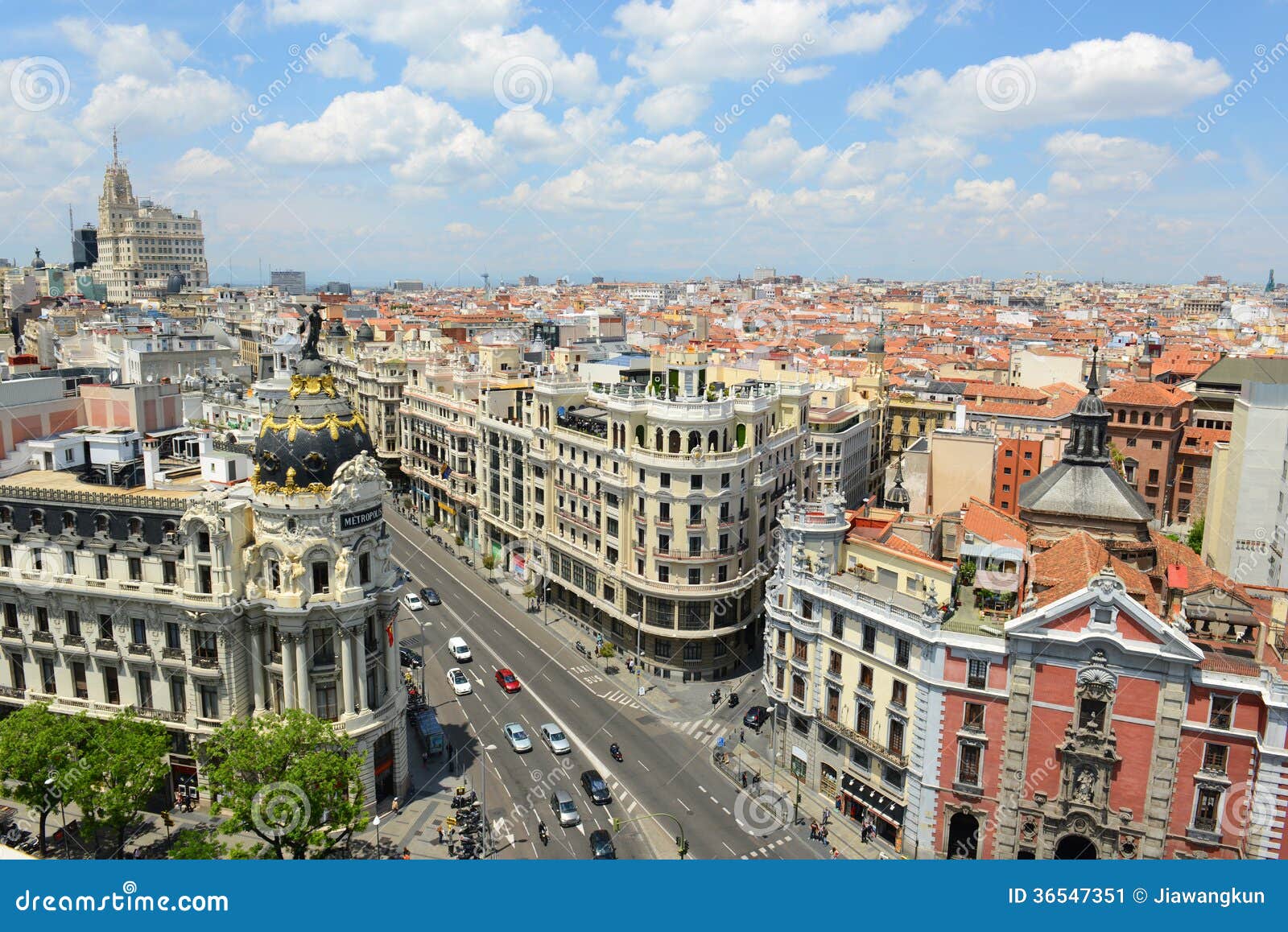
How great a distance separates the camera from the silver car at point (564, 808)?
191ft

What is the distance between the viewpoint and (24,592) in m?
57.2

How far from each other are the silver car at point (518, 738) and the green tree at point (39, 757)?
28.0m

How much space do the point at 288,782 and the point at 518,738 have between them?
79.1ft

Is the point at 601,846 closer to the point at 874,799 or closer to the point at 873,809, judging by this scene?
the point at 873,809

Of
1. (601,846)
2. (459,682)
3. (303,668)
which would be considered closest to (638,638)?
(459,682)

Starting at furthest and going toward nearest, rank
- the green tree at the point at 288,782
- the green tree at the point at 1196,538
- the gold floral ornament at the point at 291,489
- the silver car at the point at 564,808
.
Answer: the green tree at the point at 1196,538
the silver car at the point at 564,808
the gold floral ornament at the point at 291,489
the green tree at the point at 288,782

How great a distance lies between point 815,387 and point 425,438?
5530cm

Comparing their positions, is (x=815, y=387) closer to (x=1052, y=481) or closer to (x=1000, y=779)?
(x=1052, y=481)

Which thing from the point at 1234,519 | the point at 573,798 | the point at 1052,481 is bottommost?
the point at 573,798

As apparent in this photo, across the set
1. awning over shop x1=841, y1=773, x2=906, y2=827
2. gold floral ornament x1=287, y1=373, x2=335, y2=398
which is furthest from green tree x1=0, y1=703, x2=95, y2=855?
awning over shop x1=841, y1=773, x2=906, y2=827

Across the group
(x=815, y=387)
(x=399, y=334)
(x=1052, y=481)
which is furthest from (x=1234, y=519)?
(x=399, y=334)

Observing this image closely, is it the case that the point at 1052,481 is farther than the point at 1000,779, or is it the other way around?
the point at 1052,481

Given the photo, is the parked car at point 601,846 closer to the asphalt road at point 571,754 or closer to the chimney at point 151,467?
the asphalt road at point 571,754

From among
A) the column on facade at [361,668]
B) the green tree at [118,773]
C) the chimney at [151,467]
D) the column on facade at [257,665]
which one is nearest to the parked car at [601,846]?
the column on facade at [361,668]
